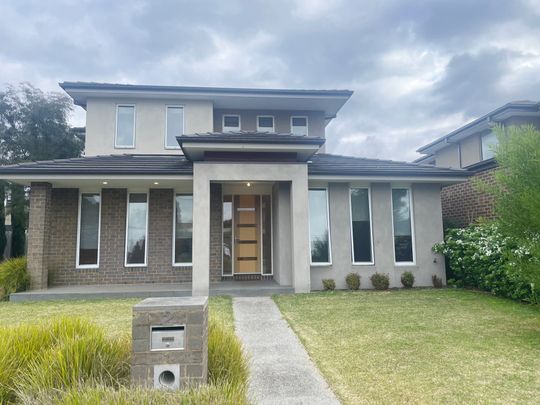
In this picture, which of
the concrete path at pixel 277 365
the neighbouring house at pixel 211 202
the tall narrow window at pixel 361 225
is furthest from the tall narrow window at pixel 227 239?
the concrete path at pixel 277 365

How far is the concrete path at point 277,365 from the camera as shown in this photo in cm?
366

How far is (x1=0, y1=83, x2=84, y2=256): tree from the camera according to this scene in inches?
732

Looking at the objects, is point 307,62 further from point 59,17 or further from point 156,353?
point 156,353

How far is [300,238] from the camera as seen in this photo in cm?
980

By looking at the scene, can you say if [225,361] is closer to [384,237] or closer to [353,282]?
[353,282]

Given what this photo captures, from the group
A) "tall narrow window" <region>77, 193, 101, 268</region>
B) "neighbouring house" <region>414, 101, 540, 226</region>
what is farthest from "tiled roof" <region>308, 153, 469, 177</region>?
"tall narrow window" <region>77, 193, 101, 268</region>

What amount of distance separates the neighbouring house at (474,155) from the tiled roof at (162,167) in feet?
5.32

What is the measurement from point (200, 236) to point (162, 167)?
2.47 m

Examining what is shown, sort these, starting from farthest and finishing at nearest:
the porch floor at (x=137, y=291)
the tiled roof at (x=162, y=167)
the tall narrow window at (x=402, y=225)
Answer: the tall narrow window at (x=402, y=225) < the tiled roof at (x=162, y=167) < the porch floor at (x=137, y=291)

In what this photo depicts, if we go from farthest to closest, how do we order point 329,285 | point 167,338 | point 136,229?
1. point 136,229
2. point 329,285
3. point 167,338

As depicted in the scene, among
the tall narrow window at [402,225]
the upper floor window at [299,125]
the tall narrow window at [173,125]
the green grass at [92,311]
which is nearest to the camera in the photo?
the green grass at [92,311]

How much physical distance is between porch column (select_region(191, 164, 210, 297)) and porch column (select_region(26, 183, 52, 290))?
451cm

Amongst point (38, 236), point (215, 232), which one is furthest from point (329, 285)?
point (38, 236)

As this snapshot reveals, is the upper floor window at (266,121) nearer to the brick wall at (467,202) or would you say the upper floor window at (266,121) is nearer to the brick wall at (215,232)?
the brick wall at (215,232)
